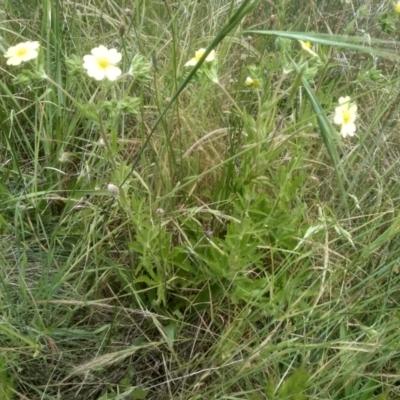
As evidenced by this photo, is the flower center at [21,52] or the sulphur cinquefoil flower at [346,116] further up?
the flower center at [21,52]

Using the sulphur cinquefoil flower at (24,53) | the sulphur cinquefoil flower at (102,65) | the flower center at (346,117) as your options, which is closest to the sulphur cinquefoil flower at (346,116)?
the flower center at (346,117)

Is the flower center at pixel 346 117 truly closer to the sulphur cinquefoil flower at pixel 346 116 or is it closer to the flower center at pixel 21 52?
the sulphur cinquefoil flower at pixel 346 116

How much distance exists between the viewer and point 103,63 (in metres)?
0.83

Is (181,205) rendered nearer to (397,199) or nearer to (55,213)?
(55,213)

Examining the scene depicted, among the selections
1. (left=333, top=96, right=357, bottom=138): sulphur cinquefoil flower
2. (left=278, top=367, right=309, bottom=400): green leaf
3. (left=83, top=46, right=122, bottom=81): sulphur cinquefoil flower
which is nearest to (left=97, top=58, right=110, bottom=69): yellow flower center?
(left=83, top=46, right=122, bottom=81): sulphur cinquefoil flower

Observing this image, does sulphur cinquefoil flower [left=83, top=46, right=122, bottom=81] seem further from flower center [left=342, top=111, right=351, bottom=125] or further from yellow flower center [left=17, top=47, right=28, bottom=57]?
flower center [left=342, top=111, right=351, bottom=125]

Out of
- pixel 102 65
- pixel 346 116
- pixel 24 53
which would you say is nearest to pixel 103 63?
pixel 102 65

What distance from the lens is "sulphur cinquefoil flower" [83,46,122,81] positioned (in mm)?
809

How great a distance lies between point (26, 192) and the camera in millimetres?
1089

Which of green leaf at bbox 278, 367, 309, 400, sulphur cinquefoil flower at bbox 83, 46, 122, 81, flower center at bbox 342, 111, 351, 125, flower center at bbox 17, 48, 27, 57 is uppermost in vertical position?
sulphur cinquefoil flower at bbox 83, 46, 122, 81

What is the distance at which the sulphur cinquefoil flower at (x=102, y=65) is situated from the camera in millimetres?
809

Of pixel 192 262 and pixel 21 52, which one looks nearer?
pixel 21 52

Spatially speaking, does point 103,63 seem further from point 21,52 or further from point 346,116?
point 346,116

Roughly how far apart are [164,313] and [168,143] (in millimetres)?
292
